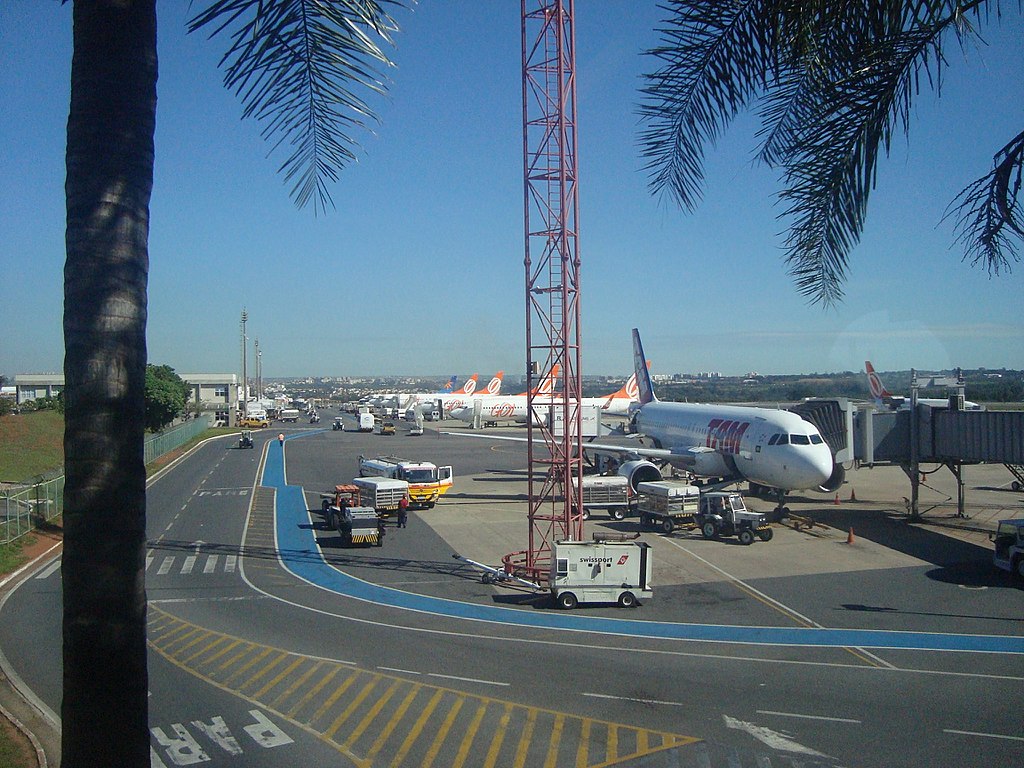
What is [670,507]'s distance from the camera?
3547cm

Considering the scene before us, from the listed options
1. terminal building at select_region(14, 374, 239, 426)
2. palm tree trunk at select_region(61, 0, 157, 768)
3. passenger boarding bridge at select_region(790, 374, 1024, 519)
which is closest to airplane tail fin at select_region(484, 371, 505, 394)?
terminal building at select_region(14, 374, 239, 426)

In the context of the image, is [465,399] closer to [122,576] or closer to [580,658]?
[580,658]

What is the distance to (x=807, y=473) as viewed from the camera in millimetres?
34781

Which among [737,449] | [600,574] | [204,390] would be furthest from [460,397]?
[600,574]

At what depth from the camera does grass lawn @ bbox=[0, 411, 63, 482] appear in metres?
53.5

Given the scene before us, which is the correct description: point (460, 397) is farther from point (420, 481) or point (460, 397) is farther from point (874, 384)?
point (420, 481)

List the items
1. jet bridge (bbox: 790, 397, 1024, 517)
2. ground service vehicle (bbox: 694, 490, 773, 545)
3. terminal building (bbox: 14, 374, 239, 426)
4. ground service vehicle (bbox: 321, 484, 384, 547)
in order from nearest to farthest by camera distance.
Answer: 1. ground service vehicle (bbox: 694, 490, 773, 545)
2. ground service vehicle (bbox: 321, 484, 384, 547)
3. jet bridge (bbox: 790, 397, 1024, 517)
4. terminal building (bbox: 14, 374, 239, 426)

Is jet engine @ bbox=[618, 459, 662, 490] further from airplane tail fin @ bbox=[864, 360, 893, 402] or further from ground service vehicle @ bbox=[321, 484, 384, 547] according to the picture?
airplane tail fin @ bbox=[864, 360, 893, 402]

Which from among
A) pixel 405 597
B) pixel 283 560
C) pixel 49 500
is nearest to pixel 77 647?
pixel 405 597

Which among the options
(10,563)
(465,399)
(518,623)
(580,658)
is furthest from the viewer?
(465,399)

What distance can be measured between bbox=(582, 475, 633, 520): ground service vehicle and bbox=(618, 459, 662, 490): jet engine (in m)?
0.90

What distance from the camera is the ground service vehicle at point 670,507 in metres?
35.5

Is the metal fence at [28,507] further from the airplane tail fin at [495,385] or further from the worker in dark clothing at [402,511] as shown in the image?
the airplane tail fin at [495,385]

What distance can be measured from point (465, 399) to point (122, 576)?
124053 millimetres
